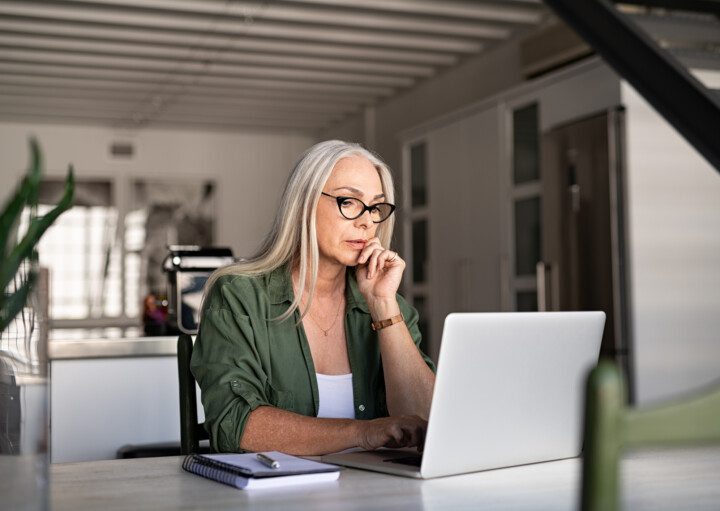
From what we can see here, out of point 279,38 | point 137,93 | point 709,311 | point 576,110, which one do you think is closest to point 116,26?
point 279,38

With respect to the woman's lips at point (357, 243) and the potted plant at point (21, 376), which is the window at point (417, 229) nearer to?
the woman's lips at point (357, 243)

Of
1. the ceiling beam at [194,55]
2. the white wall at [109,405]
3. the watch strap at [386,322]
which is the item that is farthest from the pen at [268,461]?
the ceiling beam at [194,55]

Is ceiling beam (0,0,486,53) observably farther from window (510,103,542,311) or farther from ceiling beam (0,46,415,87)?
window (510,103,542,311)

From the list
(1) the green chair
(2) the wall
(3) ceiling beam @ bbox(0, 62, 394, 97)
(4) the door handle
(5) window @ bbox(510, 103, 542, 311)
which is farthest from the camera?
(3) ceiling beam @ bbox(0, 62, 394, 97)

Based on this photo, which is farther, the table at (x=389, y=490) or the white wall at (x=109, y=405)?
the white wall at (x=109, y=405)

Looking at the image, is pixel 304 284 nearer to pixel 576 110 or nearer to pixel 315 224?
pixel 315 224

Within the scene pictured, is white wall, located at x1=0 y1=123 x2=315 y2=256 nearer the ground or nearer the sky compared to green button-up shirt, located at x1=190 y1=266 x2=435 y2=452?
nearer the sky

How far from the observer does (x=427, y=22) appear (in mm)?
6840

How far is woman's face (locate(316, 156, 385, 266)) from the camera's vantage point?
206 cm

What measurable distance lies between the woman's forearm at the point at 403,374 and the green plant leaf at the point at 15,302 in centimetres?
118

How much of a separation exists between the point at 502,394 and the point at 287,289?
2.40 feet

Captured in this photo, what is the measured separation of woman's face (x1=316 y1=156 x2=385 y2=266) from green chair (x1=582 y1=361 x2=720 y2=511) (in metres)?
1.47

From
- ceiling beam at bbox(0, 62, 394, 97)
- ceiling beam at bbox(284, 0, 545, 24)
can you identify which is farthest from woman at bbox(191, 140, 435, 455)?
ceiling beam at bbox(0, 62, 394, 97)

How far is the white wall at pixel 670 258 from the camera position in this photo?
4461 millimetres
